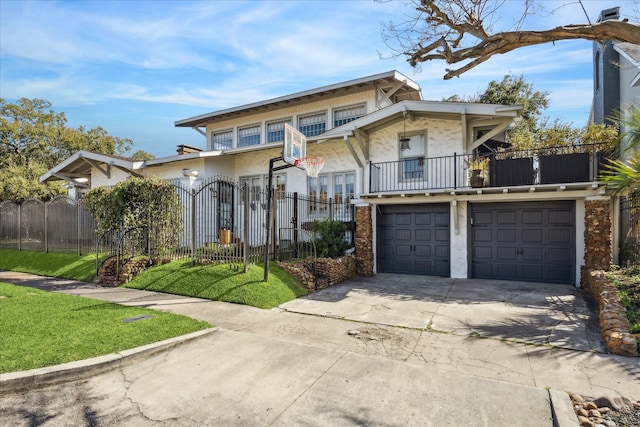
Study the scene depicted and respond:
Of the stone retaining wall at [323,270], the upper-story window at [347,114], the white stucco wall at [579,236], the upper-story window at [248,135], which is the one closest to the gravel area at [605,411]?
the stone retaining wall at [323,270]

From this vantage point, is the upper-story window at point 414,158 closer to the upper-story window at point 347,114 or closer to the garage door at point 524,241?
the garage door at point 524,241

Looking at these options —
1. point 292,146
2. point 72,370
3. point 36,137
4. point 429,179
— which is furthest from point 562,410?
point 36,137

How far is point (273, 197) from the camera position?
10195mm

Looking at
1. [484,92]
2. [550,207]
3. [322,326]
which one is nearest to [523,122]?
[484,92]

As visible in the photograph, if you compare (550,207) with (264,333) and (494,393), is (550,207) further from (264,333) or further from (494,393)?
(264,333)

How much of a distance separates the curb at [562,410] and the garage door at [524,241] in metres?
7.79

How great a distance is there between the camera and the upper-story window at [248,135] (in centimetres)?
1695

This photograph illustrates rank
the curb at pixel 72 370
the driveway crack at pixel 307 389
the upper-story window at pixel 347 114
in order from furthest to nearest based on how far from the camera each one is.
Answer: the upper-story window at pixel 347 114, the curb at pixel 72 370, the driveway crack at pixel 307 389

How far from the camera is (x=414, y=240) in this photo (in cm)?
1220

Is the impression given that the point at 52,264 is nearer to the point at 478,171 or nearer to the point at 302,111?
the point at 302,111

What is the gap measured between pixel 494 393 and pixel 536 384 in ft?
2.15

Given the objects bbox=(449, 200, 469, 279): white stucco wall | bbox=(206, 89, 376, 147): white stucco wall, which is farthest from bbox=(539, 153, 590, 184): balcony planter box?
bbox=(206, 89, 376, 147): white stucco wall

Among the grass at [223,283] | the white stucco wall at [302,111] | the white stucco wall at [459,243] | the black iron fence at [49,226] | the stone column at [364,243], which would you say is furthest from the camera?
the white stucco wall at [302,111]

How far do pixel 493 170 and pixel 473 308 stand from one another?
4.86 m
